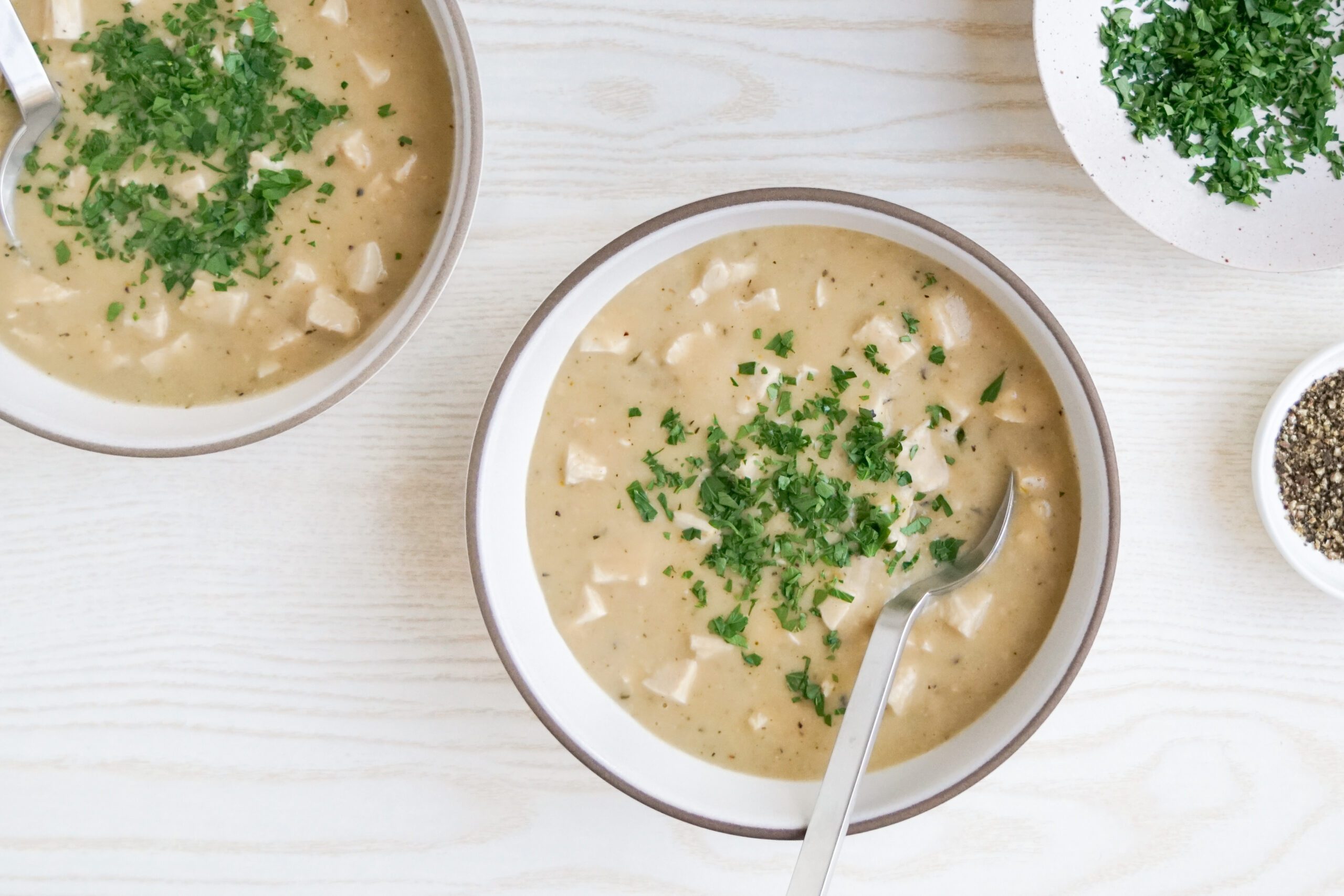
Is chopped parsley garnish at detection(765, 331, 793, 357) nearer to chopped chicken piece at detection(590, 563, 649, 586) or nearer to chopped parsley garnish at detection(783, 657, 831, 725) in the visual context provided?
chopped chicken piece at detection(590, 563, 649, 586)

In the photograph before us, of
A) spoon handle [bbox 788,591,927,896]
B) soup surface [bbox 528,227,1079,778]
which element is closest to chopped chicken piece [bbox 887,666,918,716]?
soup surface [bbox 528,227,1079,778]

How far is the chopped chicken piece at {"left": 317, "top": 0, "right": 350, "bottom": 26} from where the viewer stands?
6.68 feet

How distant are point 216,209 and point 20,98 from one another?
0.44 m

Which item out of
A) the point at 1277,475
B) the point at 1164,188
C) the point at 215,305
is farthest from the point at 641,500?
the point at 1277,475

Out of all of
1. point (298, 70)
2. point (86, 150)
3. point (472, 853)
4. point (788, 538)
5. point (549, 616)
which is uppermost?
point (298, 70)

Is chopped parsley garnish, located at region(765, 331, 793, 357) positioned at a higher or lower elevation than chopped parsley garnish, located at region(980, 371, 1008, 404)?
higher

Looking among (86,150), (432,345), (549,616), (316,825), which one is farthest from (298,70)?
(316,825)

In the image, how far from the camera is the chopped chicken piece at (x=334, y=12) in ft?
6.68

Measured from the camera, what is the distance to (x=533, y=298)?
2203 millimetres

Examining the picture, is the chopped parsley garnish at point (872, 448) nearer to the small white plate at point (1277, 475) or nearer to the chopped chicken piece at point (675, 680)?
the chopped chicken piece at point (675, 680)

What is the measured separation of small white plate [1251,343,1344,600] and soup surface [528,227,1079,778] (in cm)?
54

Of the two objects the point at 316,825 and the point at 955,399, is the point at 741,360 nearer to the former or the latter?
the point at 955,399

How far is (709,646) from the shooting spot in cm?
209

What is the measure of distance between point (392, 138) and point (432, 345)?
1.52 ft
